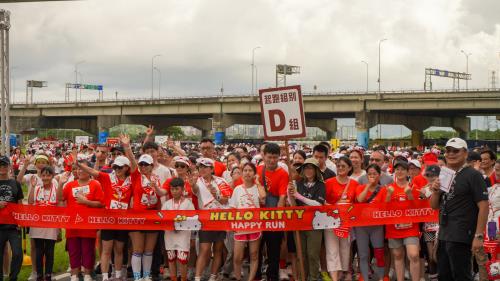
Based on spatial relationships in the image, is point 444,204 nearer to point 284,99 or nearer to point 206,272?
point 284,99

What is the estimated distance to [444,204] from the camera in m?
6.23

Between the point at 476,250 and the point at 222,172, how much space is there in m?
5.43

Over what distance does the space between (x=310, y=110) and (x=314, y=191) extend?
57.1 m

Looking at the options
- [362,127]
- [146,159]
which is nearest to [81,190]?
[146,159]

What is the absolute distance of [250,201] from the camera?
828 cm

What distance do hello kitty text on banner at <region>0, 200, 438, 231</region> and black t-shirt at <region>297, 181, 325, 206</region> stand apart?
0.53ft

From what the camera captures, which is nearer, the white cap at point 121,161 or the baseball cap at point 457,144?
the baseball cap at point 457,144

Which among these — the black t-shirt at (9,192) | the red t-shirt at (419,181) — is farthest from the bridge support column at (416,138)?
the black t-shirt at (9,192)

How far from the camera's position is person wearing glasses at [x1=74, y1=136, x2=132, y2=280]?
8.48 metres

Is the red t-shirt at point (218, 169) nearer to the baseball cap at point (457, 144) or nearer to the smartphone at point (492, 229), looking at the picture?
the smartphone at point (492, 229)

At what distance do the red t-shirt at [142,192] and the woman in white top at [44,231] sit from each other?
1284 mm

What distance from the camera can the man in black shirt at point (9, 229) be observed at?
27.4 ft

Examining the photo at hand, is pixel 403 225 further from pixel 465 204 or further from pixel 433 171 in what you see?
pixel 465 204

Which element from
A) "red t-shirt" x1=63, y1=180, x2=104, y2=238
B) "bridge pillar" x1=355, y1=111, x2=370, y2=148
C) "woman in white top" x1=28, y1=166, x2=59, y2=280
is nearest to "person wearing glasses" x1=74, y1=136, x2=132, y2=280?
"red t-shirt" x1=63, y1=180, x2=104, y2=238
